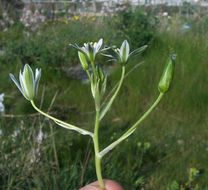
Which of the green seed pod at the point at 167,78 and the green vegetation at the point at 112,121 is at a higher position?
the green seed pod at the point at 167,78

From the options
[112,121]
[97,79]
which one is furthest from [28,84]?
[112,121]

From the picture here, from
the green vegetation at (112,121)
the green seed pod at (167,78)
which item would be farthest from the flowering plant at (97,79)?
the green vegetation at (112,121)

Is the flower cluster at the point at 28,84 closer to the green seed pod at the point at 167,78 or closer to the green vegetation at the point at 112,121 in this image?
the green seed pod at the point at 167,78

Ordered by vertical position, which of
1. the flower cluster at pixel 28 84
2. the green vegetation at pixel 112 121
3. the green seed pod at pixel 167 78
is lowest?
the green vegetation at pixel 112 121

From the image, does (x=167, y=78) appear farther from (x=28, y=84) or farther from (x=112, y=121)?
(x=112, y=121)

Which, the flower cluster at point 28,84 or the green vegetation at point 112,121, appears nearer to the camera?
the flower cluster at point 28,84

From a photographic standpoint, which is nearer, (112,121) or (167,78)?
(167,78)

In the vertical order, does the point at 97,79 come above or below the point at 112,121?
above

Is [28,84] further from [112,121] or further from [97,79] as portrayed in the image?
[112,121]
